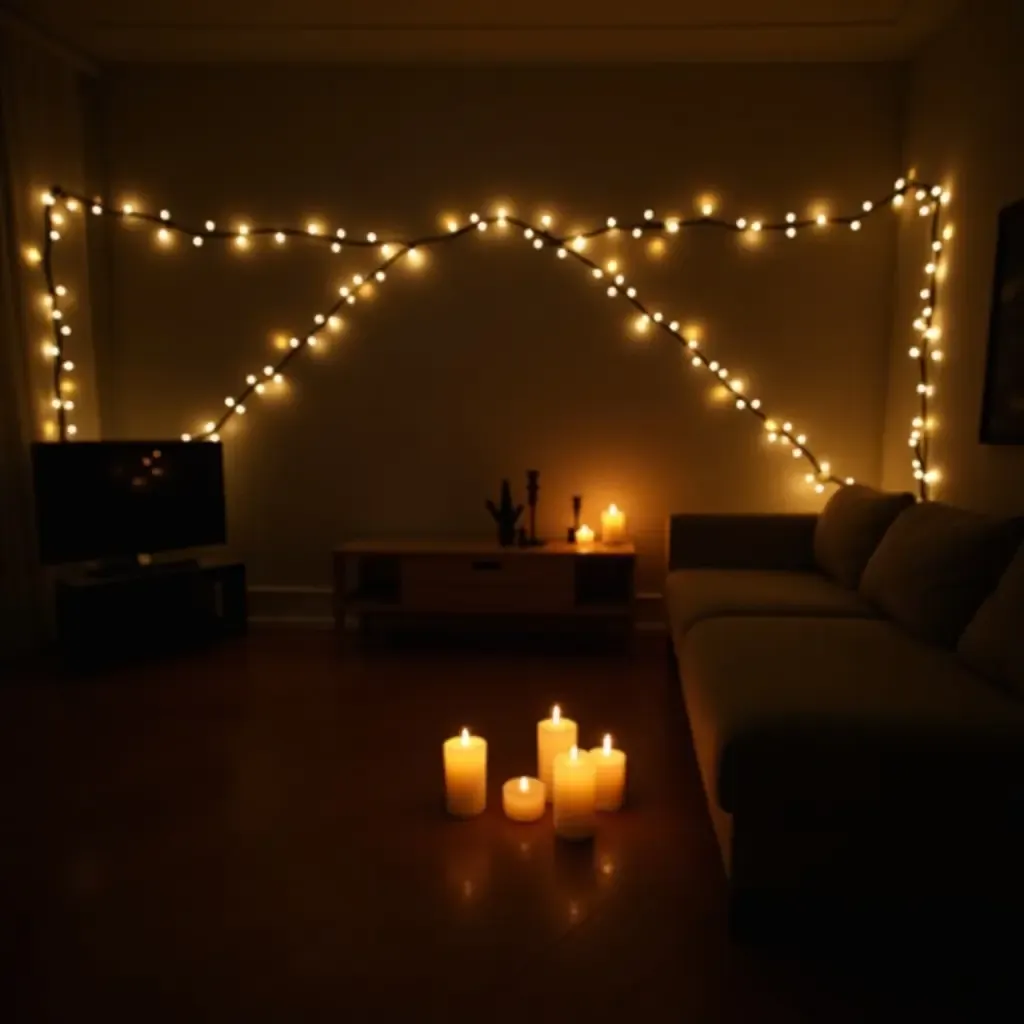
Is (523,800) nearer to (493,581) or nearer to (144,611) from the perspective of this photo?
(493,581)

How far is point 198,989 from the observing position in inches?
52.8

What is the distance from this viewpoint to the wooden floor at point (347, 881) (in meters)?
1.32

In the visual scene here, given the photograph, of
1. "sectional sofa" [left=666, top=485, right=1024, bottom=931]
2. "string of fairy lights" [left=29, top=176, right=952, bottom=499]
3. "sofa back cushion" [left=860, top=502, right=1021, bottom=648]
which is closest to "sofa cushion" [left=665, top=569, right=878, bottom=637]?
"sofa back cushion" [left=860, top=502, right=1021, bottom=648]

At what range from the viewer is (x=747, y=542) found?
9.93 feet

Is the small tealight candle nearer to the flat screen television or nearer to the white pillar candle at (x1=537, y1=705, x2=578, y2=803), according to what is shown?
the white pillar candle at (x1=537, y1=705, x2=578, y2=803)

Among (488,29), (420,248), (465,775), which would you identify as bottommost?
(465,775)

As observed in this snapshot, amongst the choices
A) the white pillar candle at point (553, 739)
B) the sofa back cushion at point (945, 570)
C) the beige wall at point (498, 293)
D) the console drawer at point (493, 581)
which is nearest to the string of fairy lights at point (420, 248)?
the beige wall at point (498, 293)

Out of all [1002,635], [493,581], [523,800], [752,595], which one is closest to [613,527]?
[493,581]

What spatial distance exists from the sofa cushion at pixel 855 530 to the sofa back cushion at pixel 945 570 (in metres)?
0.37

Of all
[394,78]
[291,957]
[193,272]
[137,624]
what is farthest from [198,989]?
[394,78]

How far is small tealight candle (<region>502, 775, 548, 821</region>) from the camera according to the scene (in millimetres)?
1895

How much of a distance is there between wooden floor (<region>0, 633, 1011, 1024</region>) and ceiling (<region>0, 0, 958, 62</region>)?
2567 mm

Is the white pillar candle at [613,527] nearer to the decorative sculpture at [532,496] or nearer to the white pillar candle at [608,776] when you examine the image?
the decorative sculpture at [532,496]

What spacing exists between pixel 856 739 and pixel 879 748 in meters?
0.04
